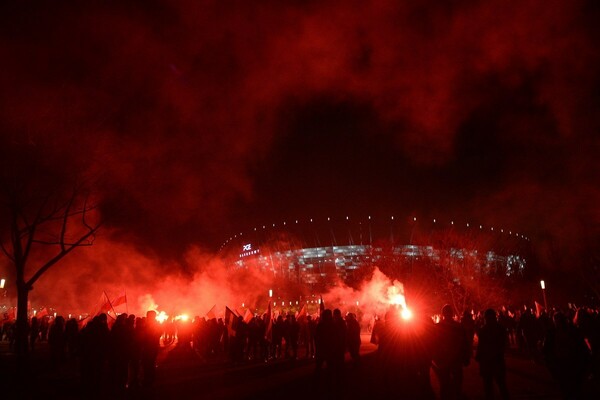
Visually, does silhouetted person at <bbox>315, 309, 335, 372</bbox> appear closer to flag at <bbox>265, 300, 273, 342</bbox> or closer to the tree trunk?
flag at <bbox>265, 300, 273, 342</bbox>

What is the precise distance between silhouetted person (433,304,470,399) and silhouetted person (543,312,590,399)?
4.06ft

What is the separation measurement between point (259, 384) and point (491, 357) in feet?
17.3

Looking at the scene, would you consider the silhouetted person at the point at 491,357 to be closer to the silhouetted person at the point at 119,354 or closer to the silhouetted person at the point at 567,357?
the silhouetted person at the point at 567,357

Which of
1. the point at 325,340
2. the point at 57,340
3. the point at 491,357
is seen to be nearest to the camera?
the point at 491,357

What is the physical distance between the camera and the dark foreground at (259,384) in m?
8.30

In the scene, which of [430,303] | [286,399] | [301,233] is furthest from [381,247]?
[301,233]

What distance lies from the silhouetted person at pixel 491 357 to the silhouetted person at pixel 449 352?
0.86ft

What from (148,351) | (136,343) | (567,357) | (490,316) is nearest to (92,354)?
(136,343)

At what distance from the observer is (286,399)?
7906mm

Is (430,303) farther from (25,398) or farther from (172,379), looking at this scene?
(25,398)

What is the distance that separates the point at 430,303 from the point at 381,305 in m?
6.72

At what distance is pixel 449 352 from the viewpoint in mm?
6805

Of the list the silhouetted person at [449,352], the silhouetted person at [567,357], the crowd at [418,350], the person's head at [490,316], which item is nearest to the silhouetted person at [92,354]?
the crowd at [418,350]

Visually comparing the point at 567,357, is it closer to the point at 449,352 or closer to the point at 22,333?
the point at 449,352
